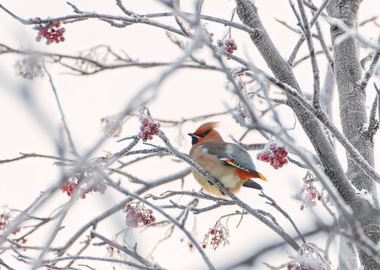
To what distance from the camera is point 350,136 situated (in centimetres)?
412

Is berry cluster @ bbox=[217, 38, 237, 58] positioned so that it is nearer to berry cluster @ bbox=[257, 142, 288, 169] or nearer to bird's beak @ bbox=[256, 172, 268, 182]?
berry cluster @ bbox=[257, 142, 288, 169]

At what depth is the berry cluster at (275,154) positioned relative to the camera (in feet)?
12.0

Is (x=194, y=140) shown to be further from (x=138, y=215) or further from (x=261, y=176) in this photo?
(x=138, y=215)

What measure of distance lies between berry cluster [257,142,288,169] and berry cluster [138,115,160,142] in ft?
1.84

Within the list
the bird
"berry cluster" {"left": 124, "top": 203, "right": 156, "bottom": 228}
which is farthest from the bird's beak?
"berry cluster" {"left": 124, "top": 203, "right": 156, "bottom": 228}

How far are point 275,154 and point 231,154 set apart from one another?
4.98 feet

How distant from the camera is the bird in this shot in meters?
4.91

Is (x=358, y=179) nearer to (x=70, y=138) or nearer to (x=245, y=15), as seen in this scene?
(x=245, y=15)

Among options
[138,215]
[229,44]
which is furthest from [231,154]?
[138,215]

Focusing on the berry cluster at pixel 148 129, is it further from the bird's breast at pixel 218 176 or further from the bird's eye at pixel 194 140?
the bird's eye at pixel 194 140

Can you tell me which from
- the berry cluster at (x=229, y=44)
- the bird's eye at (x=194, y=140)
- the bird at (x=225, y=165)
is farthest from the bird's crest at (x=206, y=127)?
→ the berry cluster at (x=229, y=44)

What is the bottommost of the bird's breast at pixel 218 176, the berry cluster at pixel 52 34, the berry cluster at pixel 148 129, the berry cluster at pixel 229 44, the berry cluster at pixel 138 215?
the berry cluster at pixel 138 215

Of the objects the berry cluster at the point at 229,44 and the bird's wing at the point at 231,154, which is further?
Answer: the bird's wing at the point at 231,154

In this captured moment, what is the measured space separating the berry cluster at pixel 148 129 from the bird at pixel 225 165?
1.08 metres
